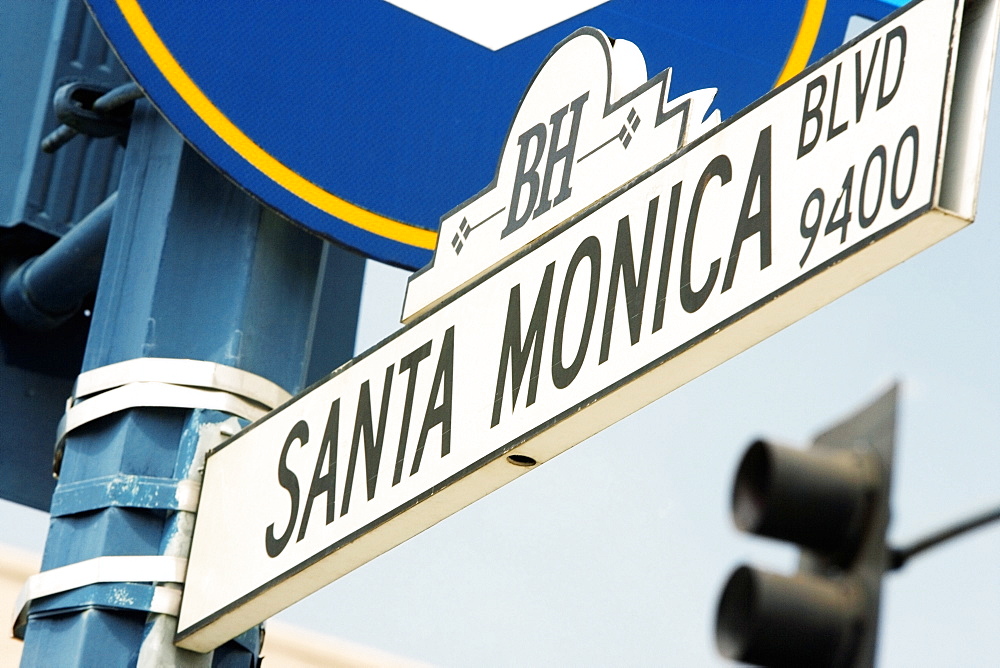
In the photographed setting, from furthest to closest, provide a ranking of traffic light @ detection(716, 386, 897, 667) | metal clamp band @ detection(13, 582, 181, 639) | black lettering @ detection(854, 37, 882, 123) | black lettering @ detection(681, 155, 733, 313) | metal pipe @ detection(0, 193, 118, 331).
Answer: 1. metal pipe @ detection(0, 193, 118, 331)
2. metal clamp band @ detection(13, 582, 181, 639)
3. black lettering @ detection(681, 155, 733, 313)
4. black lettering @ detection(854, 37, 882, 123)
5. traffic light @ detection(716, 386, 897, 667)

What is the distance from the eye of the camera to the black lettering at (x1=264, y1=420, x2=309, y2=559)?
339 cm

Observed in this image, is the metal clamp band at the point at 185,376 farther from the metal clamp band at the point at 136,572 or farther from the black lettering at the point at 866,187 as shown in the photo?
the black lettering at the point at 866,187

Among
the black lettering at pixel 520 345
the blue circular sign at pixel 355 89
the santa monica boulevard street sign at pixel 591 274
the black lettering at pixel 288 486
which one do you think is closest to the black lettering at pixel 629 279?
the santa monica boulevard street sign at pixel 591 274

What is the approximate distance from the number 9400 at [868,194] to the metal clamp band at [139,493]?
1.52m

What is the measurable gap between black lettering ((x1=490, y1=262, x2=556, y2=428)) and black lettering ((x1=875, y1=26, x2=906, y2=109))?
0.63 m

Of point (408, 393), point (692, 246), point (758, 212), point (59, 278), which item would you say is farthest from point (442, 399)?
point (59, 278)

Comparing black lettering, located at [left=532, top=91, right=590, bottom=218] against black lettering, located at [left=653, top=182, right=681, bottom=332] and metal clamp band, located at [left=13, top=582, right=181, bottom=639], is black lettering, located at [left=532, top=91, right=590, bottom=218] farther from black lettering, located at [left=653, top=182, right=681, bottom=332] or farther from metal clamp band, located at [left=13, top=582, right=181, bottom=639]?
metal clamp band, located at [left=13, top=582, right=181, bottom=639]

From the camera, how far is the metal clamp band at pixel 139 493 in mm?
3682

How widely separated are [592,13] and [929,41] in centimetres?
160

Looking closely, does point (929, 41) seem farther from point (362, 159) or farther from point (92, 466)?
point (92, 466)

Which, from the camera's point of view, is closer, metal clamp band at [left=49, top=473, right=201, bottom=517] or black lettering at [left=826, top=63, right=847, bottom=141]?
black lettering at [left=826, top=63, right=847, bottom=141]

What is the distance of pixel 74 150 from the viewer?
15.6 feet

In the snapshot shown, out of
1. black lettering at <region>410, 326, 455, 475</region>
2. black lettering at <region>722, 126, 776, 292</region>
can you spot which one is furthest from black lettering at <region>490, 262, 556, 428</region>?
black lettering at <region>722, 126, 776, 292</region>

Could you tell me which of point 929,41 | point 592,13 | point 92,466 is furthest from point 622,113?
point 92,466
